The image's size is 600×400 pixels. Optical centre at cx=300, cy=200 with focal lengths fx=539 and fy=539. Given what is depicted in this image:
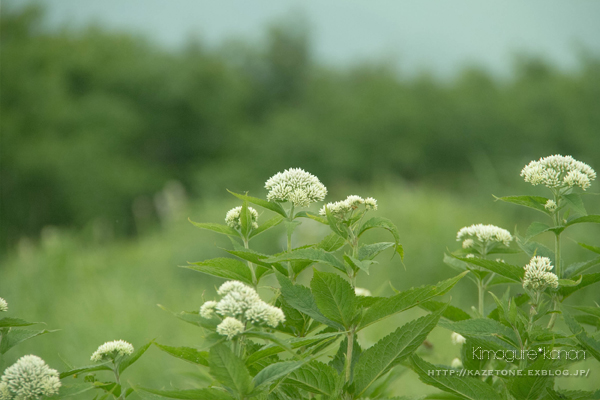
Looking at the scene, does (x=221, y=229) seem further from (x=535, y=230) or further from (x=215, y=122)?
(x=215, y=122)

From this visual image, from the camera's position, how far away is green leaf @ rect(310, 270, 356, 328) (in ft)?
3.26

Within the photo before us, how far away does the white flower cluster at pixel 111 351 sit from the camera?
107 centimetres

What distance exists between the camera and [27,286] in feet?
23.5

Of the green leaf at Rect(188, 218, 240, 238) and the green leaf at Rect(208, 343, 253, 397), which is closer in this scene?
the green leaf at Rect(208, 343, 253, 397)

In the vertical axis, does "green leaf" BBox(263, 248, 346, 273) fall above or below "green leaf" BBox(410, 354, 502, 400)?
above

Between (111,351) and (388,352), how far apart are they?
55 cm

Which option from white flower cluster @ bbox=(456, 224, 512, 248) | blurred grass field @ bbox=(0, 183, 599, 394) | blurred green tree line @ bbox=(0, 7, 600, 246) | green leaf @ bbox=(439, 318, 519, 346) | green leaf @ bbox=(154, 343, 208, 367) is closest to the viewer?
green leaf @ bbox=(154, 343, 208, 367)

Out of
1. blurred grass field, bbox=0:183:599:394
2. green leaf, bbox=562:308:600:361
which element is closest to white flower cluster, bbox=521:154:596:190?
green leaf, bbox=562:308:600:361

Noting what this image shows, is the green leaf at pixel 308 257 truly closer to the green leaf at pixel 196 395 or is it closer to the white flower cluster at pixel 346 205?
the white flower cluster at pixel 346 205

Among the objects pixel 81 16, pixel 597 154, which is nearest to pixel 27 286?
pixel 597 154

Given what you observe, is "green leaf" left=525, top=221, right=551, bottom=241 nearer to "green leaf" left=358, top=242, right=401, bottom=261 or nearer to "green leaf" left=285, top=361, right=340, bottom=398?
"green leaf" left=358, top=242, right=401, bottom=261

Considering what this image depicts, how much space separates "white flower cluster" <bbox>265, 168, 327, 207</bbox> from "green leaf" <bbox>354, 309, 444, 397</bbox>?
32cm

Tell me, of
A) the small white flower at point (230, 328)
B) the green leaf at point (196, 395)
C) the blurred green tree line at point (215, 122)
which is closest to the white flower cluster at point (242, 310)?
the small white flower at point (230, 328)

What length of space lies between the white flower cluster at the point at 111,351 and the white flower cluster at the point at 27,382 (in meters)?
0.15
